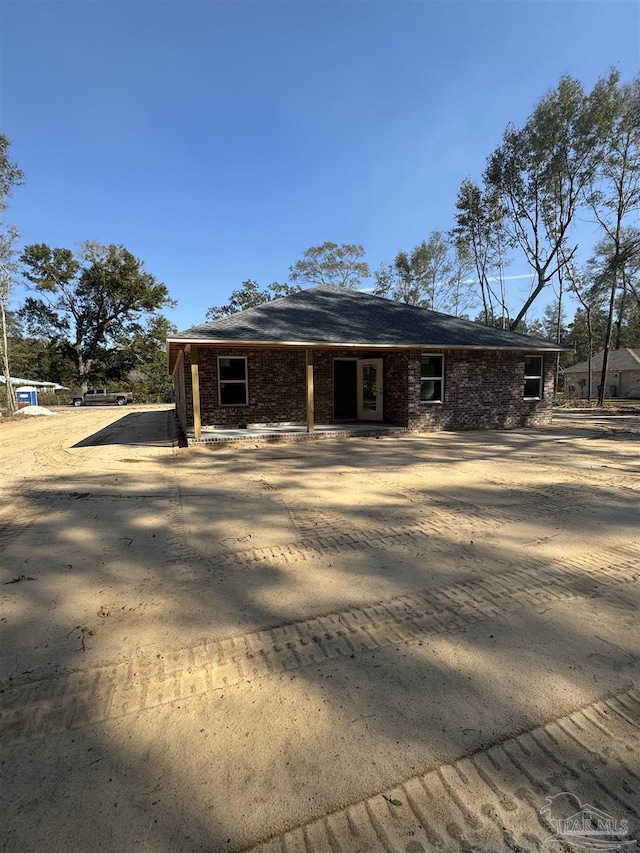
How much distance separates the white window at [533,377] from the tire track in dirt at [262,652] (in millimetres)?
11123

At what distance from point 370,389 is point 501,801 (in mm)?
11778

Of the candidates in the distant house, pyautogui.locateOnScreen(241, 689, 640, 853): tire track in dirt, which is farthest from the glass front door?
the distant house

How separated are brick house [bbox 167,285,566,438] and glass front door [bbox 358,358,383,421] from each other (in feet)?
0.10

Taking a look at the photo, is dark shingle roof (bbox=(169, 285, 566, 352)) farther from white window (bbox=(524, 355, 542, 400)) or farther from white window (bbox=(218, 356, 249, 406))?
white window (bbox=(218, 356, 249, 406))

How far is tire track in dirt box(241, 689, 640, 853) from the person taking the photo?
1.35 metres

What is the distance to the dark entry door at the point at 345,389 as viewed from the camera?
12742mm

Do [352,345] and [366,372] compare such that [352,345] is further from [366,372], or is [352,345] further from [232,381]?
[232,381]

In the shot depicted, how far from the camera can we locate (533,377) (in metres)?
13.2

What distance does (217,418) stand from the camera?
1156cm

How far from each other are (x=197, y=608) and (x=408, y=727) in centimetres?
152

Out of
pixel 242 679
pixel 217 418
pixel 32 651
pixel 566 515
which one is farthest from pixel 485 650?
pixel 217 418

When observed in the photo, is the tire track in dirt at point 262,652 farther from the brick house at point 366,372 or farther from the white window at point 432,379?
the white window at point 432,379

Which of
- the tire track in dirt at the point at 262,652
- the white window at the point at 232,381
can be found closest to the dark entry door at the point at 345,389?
the white window at the point at 232,381

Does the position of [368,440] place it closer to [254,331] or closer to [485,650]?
[254,331]
